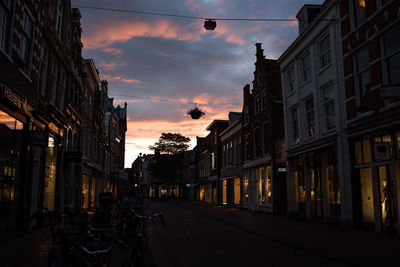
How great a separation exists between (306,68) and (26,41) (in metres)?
14.2

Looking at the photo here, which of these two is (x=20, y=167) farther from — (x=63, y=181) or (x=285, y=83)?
(x=285, y=83)

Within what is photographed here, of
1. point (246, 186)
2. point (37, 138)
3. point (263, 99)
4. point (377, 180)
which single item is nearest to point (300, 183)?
point (377, 180)

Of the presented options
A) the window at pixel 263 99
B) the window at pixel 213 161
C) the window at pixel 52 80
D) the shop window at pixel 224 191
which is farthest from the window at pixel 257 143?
the window at pixel 213 161

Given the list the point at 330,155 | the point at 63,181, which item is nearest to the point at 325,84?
the point at 330,155

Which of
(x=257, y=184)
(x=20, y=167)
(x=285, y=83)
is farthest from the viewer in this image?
(x=257, y=184)

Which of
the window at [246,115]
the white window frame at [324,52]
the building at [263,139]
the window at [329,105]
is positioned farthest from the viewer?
the window at [246,115]

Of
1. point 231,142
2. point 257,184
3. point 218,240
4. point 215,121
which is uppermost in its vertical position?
point 215,121

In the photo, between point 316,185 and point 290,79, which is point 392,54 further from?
point 290,79

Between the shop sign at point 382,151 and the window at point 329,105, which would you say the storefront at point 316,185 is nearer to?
the window at point 329,105

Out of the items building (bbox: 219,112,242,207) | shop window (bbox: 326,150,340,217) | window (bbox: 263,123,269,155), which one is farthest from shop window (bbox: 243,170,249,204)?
shop window (bbox: 326,150,340,217)

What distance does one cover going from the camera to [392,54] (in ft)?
39.0

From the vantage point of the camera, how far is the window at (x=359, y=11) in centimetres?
1395

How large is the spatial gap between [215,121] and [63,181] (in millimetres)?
25930

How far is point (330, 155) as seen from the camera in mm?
16438
